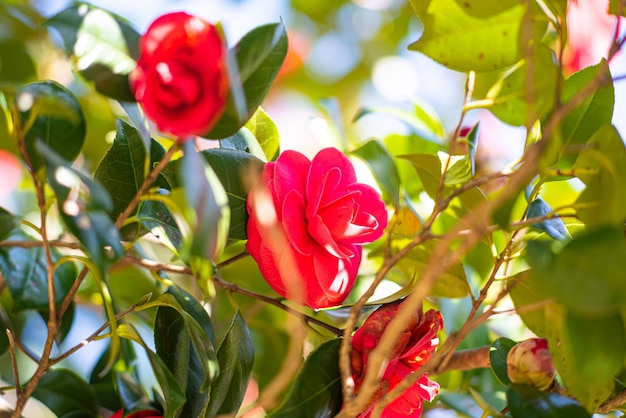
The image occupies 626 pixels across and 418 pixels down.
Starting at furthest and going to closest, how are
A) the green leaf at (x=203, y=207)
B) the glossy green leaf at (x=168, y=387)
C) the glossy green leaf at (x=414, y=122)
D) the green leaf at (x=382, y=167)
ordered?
the glossy green leaf at (x=414, y=122) → the green leaf at (x=382, y=167) → the glossy green leaf at (x=168, y=387) → the green leaf at (x=203, y=207)

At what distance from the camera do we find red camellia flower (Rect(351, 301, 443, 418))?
0.60m

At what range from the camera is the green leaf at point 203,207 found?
42 centimetres

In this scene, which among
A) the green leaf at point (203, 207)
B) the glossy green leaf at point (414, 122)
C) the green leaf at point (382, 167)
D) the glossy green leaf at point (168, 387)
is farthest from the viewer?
the glossy green leaf at point (414, 122)

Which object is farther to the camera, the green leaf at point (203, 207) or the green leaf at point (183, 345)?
the green leaf at point (183, 345)

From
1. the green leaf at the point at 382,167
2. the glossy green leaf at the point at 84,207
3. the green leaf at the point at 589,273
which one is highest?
the glossy green leaf at the point at 84,207

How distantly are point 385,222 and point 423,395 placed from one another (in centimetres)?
15

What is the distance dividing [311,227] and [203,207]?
0.20 m

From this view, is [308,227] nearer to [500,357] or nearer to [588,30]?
[500,357]

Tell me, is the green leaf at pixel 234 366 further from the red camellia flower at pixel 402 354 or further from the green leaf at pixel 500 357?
the green leaf at pixel 500 357

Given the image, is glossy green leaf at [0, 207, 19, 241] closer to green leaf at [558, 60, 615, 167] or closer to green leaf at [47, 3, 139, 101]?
green leaf at [47, 3, 139, 101]

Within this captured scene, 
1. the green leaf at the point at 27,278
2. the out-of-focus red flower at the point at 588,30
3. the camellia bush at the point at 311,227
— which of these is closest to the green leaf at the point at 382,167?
the camellia bush at the point at 311,227

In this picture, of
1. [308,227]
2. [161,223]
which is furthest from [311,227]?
[161,223]

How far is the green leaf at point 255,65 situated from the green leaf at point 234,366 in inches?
6.8

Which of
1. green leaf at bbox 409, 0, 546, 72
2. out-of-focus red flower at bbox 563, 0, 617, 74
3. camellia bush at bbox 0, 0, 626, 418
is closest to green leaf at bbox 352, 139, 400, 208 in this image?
camellia bush at bbox 0, 0, 626, 418
